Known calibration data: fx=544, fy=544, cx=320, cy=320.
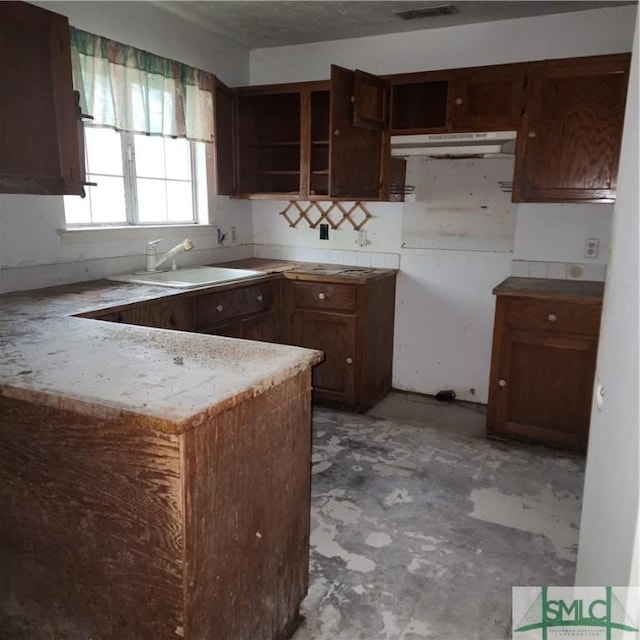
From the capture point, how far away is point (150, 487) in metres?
1.10

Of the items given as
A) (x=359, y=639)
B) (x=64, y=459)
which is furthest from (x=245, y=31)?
(x=359, y=639)

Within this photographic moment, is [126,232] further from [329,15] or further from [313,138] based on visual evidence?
[329,15]

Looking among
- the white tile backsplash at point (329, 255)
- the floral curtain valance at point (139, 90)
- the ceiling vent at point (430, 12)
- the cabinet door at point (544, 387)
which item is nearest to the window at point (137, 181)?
the floral curtain valance at point (139, 90)

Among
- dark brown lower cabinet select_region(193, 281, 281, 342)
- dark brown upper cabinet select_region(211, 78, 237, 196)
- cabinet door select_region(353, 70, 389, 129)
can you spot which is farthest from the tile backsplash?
dark brown upper cabinet select_region(211, 78, 237, 196)

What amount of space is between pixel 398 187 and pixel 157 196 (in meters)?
1.50

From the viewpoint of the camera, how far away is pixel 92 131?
280 cm

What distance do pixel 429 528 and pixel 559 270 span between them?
5.88 ft

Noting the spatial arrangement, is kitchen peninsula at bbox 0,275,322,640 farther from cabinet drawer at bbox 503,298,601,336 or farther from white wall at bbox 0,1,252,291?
cabinet drawer at bbox 503,298,601,336

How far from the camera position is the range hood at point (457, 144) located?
289 centimetres

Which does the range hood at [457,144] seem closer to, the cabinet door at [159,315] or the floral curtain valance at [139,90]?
the floral curtain valance at [139,90]

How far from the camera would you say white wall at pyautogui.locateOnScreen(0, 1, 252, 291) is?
2.48m

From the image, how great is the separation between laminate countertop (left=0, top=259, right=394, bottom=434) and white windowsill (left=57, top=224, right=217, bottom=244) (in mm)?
820

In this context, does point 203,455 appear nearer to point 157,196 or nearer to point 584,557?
point 584,557

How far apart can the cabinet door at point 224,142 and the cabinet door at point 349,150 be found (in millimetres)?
833
